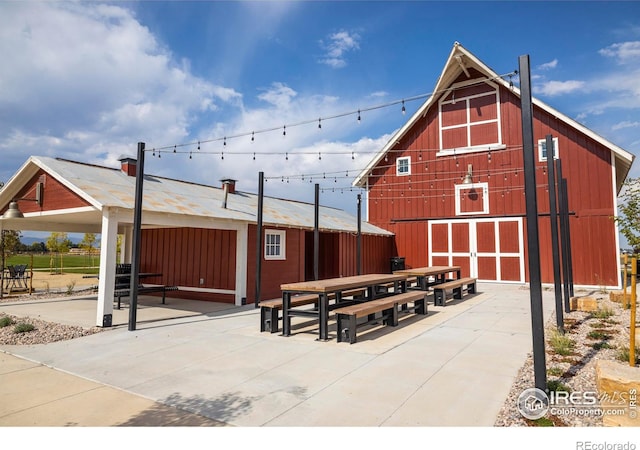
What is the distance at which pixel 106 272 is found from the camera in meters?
7.26

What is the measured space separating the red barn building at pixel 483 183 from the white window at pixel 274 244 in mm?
7287

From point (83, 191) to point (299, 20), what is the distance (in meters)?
5.71

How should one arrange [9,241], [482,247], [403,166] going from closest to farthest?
[9,241] < [482,247] < [403,166]

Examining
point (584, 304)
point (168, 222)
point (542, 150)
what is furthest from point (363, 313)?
point (542, 150)

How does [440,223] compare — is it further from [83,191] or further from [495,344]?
[83,191]

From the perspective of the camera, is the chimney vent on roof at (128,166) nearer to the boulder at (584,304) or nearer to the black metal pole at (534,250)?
the black metal pole at (534,250)

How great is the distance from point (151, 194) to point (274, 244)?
12.7 ft

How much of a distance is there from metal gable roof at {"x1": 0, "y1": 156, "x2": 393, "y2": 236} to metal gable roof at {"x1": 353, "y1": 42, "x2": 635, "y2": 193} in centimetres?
603

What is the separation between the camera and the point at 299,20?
8.36 metres

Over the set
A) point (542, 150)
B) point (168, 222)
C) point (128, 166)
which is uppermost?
point (542, 150)

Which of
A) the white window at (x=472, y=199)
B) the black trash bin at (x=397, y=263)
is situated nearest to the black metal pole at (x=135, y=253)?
the black trash bin at (x=397, y=263)

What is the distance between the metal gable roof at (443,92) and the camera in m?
13.3

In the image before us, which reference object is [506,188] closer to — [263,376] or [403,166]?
[403,166]
